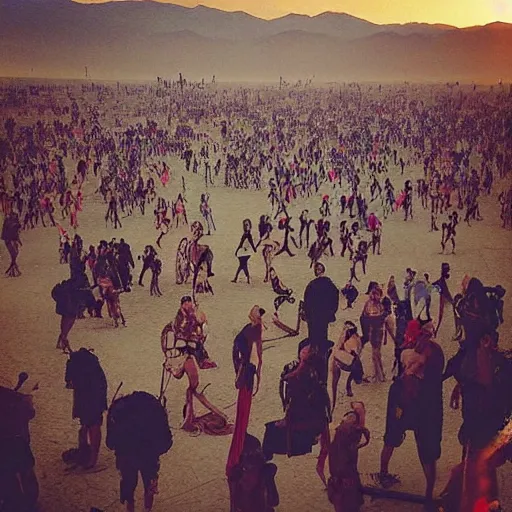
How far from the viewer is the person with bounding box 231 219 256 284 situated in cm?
841

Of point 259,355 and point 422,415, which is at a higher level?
point 259,355

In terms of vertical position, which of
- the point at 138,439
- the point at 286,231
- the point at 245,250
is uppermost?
the point at 286,231

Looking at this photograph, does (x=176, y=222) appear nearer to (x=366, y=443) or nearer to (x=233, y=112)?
(x=233, y=112)

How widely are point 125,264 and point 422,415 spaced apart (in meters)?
4.09

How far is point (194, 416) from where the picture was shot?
26.1 feet

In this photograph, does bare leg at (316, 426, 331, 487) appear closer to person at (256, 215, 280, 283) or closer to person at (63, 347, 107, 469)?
person at (256, 215, 280, 283)

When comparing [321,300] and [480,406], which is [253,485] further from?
[480,406]

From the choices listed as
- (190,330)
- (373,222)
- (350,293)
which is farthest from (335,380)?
(373,222)

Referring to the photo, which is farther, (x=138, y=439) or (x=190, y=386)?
(x=190, y=386)

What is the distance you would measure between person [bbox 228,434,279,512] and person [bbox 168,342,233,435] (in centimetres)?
51

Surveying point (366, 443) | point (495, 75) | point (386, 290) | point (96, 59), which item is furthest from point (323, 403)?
point (96, 59)

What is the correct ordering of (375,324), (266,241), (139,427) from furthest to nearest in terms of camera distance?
(266,241), (375,324), (139,427)

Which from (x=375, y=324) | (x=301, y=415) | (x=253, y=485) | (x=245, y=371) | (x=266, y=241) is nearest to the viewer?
(x=253, y=485)

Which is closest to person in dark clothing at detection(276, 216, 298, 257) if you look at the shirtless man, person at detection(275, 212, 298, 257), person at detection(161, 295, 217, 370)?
person at detection(275, 212, 298, 257)
